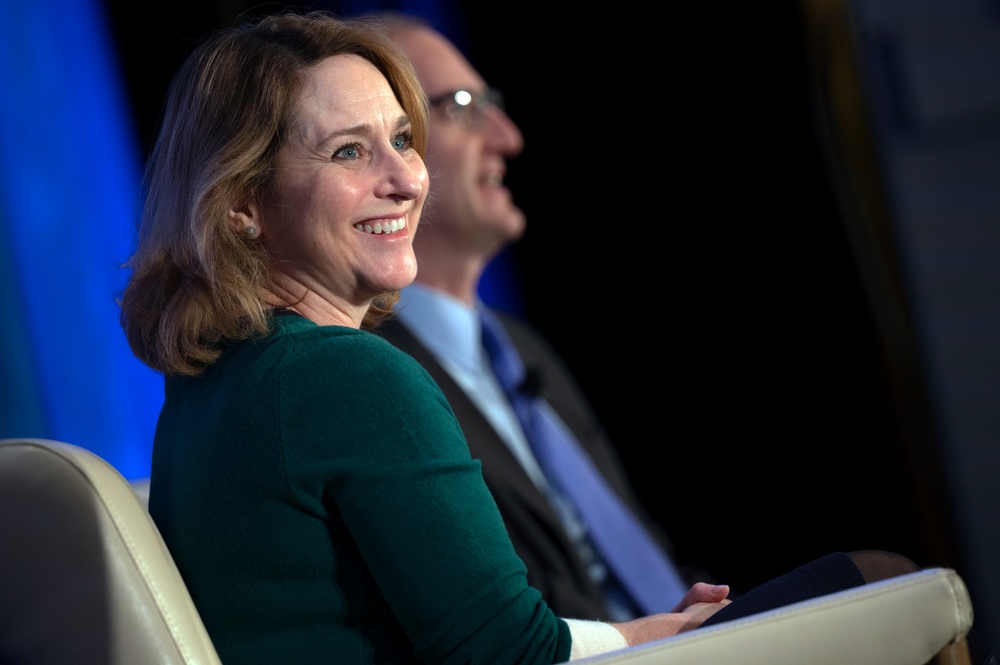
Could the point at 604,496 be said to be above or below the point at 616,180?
below

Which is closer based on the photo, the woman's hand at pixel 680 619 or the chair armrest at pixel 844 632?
the chair armrest at pixel 844 632

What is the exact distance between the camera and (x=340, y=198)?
99cm

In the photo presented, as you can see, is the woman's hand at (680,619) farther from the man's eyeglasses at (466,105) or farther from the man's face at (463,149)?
the man's eyeglasses at (466,105)

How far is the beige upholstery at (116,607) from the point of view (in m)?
0.79

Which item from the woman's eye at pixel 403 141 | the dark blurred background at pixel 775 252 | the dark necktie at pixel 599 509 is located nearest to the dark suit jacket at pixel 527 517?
the dark necktie at pixel 599 509

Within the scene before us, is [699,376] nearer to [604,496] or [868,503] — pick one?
[868,503]

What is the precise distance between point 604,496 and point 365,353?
38.9 inches

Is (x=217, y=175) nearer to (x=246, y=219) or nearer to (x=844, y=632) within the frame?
(x=246, y=219)

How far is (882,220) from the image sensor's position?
239 cm

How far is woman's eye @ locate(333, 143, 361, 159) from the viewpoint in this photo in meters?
1.00

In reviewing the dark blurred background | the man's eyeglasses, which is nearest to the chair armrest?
the man's eyeglasses

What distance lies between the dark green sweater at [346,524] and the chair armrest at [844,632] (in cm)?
10

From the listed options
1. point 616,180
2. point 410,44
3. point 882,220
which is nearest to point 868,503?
point 882,220

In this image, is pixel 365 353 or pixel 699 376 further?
pixel 699 376
